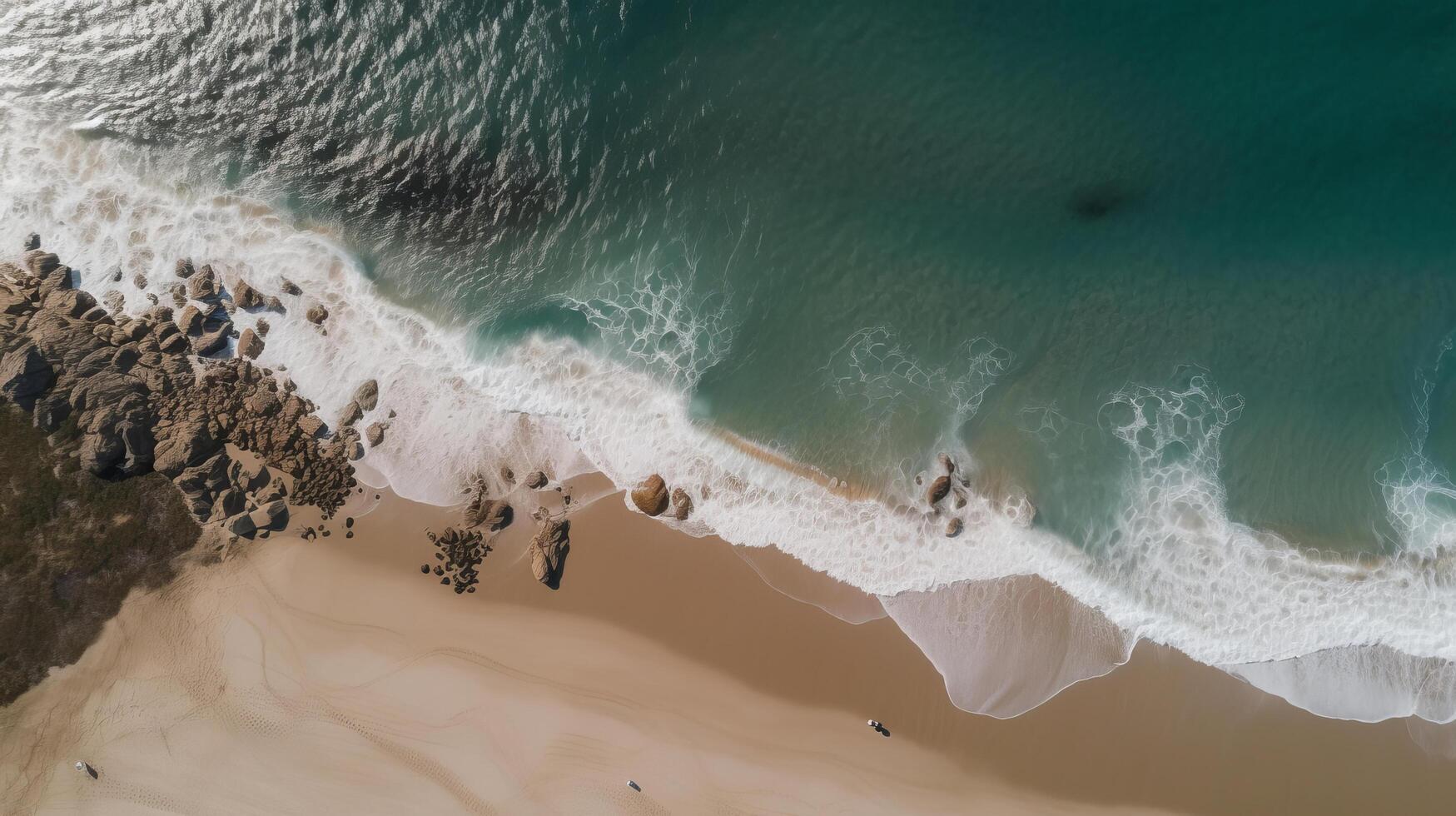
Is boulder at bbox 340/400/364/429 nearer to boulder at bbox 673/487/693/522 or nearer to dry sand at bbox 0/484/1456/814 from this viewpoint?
dry sand at bbox 0/484/1456/814

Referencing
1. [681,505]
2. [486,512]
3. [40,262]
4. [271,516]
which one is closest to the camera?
[271,516]

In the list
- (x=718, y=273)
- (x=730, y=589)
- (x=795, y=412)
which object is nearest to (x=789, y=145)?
(x=718, y=273)

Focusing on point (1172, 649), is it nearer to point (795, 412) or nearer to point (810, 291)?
point (795, 412)

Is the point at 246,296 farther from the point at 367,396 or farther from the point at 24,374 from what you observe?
the point at 24,374

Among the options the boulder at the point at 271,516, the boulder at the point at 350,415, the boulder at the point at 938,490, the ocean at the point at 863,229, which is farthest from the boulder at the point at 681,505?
the boulder at the point at 271,516

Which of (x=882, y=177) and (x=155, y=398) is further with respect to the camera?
(x=882, y=177)

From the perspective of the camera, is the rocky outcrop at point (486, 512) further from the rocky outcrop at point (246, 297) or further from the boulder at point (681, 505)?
the rocky outcrop at point (246, 297)

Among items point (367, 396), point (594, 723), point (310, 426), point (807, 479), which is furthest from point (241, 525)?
point (807, 479)
